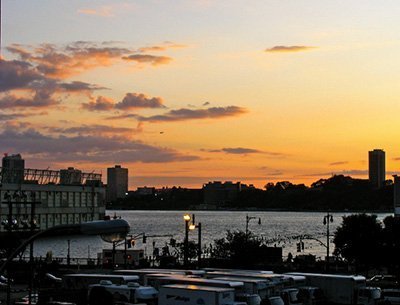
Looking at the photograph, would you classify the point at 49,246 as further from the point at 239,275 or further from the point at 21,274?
the point at 239,275

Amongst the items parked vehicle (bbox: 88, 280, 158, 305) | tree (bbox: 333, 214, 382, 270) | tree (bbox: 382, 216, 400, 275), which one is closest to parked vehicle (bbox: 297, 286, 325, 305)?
parked vehicle (bbox: 88, 280, 158, 305)

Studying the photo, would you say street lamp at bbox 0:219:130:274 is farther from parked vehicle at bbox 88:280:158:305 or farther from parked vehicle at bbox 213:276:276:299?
parked vehicle at bbox 213:276:276:299

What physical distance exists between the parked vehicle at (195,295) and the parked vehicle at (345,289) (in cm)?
882

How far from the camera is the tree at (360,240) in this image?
7031cm

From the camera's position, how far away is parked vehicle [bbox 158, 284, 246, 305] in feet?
112

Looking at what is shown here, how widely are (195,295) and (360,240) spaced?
41.0m

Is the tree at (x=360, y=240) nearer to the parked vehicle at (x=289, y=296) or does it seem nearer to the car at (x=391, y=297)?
the car at (x=391, y=297)

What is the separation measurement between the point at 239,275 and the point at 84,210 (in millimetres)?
46381

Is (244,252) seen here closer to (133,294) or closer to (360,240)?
(360,240)

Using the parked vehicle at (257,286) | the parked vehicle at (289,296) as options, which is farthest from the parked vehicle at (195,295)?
the parked vehicle at (289,296)

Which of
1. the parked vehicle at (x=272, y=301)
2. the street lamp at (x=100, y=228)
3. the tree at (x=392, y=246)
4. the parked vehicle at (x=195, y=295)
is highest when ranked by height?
the street lamp at (x=100, y=228)

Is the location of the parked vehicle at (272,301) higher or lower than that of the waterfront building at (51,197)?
lower

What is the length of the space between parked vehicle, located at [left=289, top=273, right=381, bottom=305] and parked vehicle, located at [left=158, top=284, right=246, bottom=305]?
882 cm

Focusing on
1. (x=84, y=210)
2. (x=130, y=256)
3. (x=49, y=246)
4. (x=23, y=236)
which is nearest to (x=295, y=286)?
(x=23, y=236)
